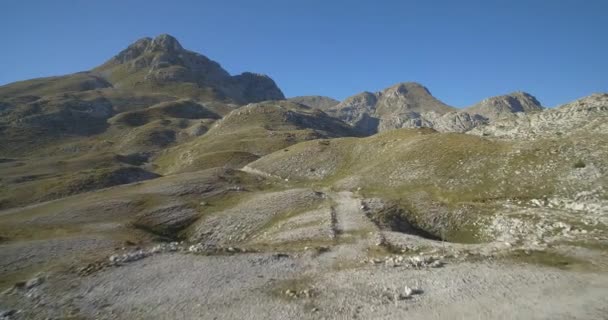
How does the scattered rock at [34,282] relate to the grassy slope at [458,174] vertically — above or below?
below

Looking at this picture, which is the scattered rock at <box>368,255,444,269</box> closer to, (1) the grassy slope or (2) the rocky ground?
(2) the rocky ground

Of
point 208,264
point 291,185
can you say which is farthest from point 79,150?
point 208,264

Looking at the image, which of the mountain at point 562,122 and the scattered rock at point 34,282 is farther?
the mountain at point 562,122

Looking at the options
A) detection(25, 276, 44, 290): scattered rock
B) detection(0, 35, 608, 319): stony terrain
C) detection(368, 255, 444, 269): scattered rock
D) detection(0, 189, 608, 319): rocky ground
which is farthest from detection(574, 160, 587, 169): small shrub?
detection(25, 276, 44, 290): scattered rock

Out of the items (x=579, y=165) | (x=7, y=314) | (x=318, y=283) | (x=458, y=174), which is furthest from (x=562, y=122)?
(x=7, y=314)

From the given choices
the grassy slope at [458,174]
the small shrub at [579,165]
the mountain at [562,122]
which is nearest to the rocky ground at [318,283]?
the grassy slope at [458,174]

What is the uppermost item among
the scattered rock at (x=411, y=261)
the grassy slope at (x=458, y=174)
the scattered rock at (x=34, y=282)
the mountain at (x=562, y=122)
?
the mountain at (x=562, y=122)

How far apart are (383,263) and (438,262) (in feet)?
13.4

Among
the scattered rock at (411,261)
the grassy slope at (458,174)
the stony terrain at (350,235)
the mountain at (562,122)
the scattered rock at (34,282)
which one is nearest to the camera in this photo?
the stony terrain at (350,235)

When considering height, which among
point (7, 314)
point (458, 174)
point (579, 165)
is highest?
point (579, 165)

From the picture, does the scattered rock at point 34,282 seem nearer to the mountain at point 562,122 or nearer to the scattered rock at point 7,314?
the scattered rock at point 7,314

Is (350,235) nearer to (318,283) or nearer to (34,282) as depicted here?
(318,283)

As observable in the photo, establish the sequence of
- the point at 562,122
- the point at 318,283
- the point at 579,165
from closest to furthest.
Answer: the point at 318,283 → the point at 579,165 → the point at 562,122

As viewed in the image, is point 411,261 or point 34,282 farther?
point 411,261
